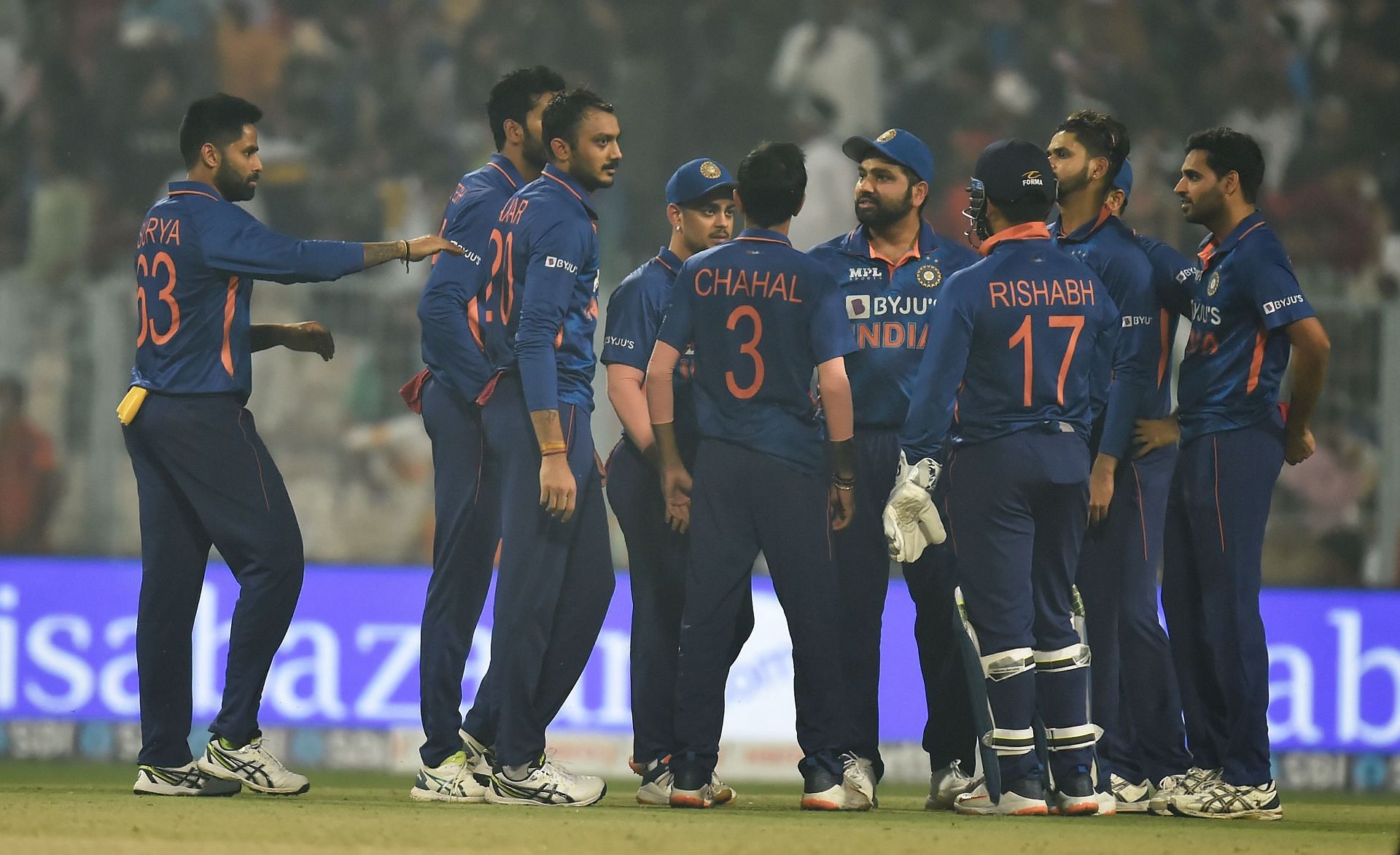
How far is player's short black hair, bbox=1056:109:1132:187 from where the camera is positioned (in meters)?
5.75

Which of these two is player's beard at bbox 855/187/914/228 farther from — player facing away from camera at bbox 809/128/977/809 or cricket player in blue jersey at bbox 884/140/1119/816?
cricket player in blue jersey at bbox 884/140/1119/816

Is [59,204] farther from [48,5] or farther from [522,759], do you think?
[522,759]

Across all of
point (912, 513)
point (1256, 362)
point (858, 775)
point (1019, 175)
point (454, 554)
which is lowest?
point (858, 775)

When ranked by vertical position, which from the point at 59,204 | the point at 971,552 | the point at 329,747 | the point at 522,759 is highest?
the point at 59,204

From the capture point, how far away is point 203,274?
17.4ft

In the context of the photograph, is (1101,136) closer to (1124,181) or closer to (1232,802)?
(1124,181)

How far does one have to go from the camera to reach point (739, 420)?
17.2 feet

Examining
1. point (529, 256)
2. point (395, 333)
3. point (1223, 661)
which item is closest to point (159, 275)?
point (529, 256)

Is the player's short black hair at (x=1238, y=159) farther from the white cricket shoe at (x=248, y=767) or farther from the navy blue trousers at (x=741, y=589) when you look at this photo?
the white cricket shoe at (x=248, y=767)

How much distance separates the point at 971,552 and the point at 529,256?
66.0 inches

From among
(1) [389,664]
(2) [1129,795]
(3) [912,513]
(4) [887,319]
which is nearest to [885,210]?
(4) [887,319]

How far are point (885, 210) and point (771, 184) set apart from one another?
1.82ft

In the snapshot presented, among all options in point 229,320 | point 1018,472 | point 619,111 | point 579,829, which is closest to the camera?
point 579,829

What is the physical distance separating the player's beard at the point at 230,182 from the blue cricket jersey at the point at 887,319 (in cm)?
193
